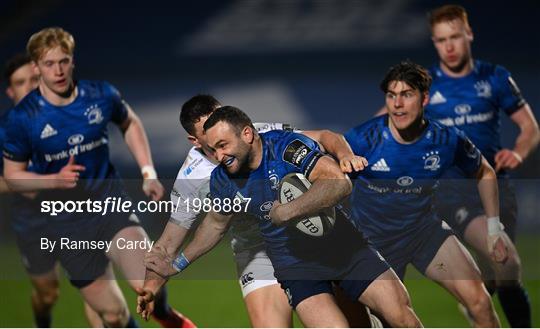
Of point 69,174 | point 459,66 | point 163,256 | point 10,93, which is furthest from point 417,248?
point 10,93

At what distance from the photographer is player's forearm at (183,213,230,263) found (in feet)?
16.5

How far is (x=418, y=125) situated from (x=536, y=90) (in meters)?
0.92

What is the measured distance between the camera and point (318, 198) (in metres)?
4.55

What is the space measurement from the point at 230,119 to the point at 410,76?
3.50 feet

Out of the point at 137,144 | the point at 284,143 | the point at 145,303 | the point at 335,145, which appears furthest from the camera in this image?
the point at 137,144

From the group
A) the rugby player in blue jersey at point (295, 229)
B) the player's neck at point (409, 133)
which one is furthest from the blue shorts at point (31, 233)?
the player's neck at point (409, 133)

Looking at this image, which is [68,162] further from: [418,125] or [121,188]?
[418,125]

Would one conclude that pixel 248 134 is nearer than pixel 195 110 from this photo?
Yes

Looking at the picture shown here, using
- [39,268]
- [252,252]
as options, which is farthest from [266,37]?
[39,268]

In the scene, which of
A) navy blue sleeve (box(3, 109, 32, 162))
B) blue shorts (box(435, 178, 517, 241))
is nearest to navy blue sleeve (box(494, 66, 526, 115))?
blue shorts (box(435, 178, 517, 241))

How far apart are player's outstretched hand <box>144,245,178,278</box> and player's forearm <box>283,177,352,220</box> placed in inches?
36.2

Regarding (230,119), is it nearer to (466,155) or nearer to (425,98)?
(425,98)

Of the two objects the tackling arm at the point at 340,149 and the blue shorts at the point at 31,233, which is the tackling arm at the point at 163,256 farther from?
the tackling arm at the point at 340,149

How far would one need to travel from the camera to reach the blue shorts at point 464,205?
207 inches
